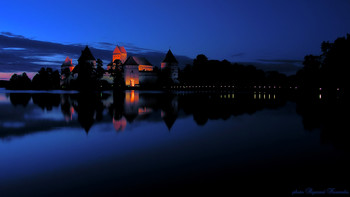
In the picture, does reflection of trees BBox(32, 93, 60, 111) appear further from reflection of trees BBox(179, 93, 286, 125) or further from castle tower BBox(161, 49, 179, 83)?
castle tower BBox(161, 49, 179, 83)

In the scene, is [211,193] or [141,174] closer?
[211,193]

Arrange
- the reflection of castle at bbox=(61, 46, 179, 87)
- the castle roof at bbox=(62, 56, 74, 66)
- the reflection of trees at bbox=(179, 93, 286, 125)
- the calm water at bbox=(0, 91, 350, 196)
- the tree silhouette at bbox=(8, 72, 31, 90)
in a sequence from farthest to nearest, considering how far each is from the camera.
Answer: the castle roof at bbox=(62, 56, 74, 66) < the tree silhouette at bbox=(8, 72, 31, 90) < the reflection of castle at bbox=(61, 46, 179, 87) < the reflection of trees at bbox=(179, 93, 286, 125) < the calm water at bbox=(0, 91, 350, 196)

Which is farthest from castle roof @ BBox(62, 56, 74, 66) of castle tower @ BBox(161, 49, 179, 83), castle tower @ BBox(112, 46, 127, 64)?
castle tower @ BBox(161, 49, 179, 83)

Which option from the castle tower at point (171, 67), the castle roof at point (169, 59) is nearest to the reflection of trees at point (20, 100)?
the castle tower at point (171, 67)

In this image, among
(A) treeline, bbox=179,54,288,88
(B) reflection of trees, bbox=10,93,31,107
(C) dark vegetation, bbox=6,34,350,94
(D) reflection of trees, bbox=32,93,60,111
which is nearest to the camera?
(D) reflection of trees, bbox=32,93,60,111

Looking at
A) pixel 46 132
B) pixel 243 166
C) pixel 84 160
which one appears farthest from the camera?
pixel 46 132

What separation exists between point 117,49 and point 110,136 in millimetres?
92628

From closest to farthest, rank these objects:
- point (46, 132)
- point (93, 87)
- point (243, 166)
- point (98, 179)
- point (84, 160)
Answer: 1. point (98, 179)
2. point (243, 166)
3. point (84, 160)
4. point (46, 132)
5. point (93, 87)

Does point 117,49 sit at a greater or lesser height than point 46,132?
greater

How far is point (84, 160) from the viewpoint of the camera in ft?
24.2

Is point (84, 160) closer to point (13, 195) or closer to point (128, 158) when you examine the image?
point (128, 158)

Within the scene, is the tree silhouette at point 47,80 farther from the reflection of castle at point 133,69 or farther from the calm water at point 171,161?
the calm water at point 171,161

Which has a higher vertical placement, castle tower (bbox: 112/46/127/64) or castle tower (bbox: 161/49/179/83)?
castle tower (bbox: 112/46/127/64)

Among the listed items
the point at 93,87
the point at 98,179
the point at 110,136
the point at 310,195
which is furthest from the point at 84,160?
the point at 93,87
